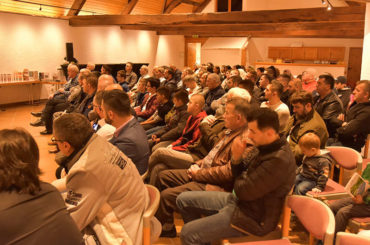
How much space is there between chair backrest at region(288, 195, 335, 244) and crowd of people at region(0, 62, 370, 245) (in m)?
0.11

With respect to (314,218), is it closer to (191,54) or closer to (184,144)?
(184,144)

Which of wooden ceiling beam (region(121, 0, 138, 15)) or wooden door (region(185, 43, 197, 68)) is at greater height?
wooden ceiling beam (region(121, 0, 138, 15))

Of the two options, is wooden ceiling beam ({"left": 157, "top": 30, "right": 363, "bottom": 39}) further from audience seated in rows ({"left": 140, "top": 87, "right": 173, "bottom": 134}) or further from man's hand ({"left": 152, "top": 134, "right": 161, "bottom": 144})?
man's hand ({"left": 152, "top": 134, "right": 161, "bottom": 144})

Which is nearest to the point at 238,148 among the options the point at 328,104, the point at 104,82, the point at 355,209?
the point at 355,209

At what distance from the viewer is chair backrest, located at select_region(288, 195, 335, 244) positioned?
1.67 meters

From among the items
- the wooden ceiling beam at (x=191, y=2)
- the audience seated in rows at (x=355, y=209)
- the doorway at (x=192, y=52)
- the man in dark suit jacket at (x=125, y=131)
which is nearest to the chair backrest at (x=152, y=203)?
the man in dark suit jacket at (x=125, y=131)

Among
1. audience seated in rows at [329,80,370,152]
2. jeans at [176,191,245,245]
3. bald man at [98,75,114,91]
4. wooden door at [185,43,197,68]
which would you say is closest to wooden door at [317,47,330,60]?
wooden door at [185,43,197,68]

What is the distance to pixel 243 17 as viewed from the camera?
9.55 m

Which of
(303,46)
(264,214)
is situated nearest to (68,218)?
(264,214)

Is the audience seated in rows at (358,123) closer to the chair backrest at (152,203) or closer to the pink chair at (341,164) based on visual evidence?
the pink chair at (341,164)

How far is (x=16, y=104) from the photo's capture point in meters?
10.3

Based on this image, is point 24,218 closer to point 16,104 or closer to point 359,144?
point 359,144

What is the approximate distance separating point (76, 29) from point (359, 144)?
10965 mm

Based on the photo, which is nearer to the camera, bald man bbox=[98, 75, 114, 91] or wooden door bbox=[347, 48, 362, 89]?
bald man bbox=[98, 75, 114, 91]
